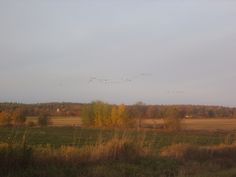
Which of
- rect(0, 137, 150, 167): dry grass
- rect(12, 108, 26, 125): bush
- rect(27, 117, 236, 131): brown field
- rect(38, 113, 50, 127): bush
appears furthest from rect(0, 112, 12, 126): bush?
rect(0, 137, 150, 167): dry grass

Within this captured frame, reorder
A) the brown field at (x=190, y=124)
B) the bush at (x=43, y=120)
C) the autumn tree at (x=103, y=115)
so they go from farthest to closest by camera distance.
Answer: the bush at (x=43, y=120), the autumn tree at (x=103, y=115), the brown field at (x=190, y=124)

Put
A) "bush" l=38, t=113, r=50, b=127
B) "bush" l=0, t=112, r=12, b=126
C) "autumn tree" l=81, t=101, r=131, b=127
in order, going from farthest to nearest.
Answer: "bush" l=38, t=113, r=50, b=127
"bush" l=0, t=112, r=12, b=126
"autumn tree" l=81, t=101, r=131, b=127

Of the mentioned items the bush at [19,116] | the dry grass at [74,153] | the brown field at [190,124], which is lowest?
the brown field at [190,124]

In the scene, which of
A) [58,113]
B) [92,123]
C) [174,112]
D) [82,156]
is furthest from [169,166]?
[58,113]

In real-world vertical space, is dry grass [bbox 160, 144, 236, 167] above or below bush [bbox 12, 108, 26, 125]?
below

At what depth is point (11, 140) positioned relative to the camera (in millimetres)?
13680

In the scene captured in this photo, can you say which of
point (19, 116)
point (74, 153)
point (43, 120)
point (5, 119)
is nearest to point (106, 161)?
point (74, 153)

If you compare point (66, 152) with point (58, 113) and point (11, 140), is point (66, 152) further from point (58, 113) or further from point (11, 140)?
point (58, 113)

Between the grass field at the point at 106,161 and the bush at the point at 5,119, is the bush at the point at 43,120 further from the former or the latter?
the grass field at the point at 106,161

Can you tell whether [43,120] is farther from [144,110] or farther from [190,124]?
[190,124]

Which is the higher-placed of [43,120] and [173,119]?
[173,119]

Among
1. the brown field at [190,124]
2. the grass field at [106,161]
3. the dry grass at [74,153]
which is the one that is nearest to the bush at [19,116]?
the brown field at [190,124]

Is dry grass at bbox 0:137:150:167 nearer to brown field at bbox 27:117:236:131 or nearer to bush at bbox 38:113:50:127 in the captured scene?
brown field at bbox 27:117:236:131

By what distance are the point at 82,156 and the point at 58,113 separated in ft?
361
